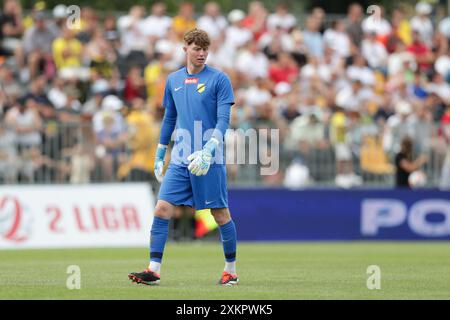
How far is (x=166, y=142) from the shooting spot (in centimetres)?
1327

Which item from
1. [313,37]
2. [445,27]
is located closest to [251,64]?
[313,37]

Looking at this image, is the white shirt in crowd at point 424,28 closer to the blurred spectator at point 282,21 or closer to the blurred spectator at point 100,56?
the blurred spectator at point 282,21

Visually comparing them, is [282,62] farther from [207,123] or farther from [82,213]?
[207,123]

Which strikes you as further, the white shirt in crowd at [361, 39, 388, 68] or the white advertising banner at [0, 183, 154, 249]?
the white shirt in crowd at [361, 39, 388, 68]

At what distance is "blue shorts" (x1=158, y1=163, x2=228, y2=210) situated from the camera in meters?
12.6

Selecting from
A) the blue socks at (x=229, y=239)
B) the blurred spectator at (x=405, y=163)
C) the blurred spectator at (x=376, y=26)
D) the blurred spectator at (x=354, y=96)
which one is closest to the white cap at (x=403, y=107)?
the blurred spectator at (x=354, y=96)

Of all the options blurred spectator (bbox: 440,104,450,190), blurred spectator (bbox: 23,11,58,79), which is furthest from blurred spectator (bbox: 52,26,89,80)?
blurred spectator (bbox: 440,104,450,190)

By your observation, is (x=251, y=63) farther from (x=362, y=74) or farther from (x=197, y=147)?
(x=197, y=147)

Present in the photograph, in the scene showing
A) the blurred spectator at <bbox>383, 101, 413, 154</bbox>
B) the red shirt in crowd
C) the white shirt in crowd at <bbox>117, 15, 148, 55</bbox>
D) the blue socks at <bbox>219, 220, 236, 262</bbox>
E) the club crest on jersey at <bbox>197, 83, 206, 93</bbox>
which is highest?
the white shirt in crowd at <bbox>117, 15, 148, 55</bbox>

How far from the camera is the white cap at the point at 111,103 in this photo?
24.4 m

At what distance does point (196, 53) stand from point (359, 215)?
12.8 m

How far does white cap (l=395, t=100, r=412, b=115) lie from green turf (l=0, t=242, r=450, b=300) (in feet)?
15.5

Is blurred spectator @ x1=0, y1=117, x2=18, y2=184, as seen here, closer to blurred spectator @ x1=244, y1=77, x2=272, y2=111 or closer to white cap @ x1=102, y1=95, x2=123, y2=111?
white cap @ x1=102, y1=95, x2=123, y2=111

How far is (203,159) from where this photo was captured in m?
12.4
